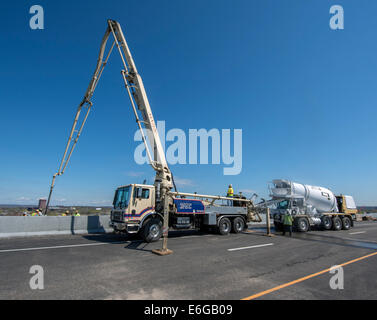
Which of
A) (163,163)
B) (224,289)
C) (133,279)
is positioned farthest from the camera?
(163,163)

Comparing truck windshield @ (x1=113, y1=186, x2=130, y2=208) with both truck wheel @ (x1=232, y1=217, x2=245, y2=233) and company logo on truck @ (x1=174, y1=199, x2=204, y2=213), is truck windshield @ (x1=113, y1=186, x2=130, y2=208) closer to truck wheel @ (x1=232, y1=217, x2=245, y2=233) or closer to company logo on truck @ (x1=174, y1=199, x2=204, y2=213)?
company logo on truck @ (x1=174, y1=199, x2=204, y2=213)

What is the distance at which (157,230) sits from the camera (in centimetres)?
1077

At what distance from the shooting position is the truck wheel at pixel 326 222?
712 inches

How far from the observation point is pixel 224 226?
13906 mm

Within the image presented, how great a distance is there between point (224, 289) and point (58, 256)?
234 inches

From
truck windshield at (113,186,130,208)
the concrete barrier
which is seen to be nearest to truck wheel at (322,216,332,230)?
truck windshield at (113,186,130,208)

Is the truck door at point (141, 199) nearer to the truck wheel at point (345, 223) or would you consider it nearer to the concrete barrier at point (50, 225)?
the concrete barrier at point (50, 225)

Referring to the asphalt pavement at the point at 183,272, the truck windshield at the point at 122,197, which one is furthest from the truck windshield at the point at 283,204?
the truck windshield at the point at 122,197

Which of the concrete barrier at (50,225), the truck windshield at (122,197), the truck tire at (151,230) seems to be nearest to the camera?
the truck tire at (151,230)

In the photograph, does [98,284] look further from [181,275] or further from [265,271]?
[265,271]

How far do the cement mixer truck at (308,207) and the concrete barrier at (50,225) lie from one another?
12.8 meters

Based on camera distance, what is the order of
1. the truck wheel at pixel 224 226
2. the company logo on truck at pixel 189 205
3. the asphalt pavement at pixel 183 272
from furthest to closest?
the truck wheel at pixel 224 226
the company logo on truck at pixel 189 205
the asphalt pavement at pixel 183 272

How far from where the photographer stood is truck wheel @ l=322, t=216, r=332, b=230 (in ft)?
59.3
